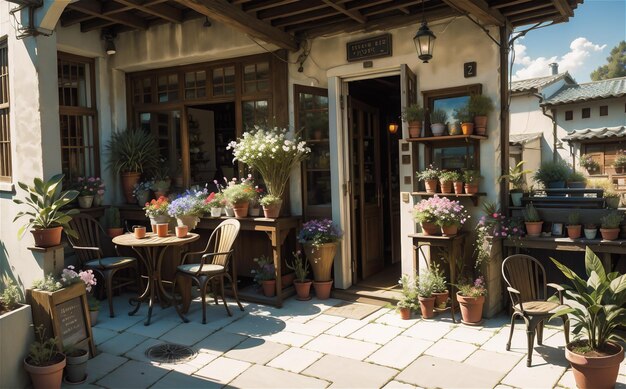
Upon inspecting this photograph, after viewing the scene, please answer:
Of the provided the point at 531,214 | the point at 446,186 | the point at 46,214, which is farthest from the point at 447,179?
the point at 46,214

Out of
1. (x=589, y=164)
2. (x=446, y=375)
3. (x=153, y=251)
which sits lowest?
(x=446, y=375)

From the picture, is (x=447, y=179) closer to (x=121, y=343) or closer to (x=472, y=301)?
(x=472, y=301)

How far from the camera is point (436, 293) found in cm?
529

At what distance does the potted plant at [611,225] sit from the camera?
468 centimetres

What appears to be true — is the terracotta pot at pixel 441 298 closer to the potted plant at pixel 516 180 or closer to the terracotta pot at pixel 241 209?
the potted plant at pixel 516 180

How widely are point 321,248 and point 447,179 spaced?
162cm

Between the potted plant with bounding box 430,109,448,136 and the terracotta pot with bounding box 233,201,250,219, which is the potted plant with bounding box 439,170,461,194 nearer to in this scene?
the potted plant with bounding box 430,109,448,136

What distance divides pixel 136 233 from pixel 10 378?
215 cm

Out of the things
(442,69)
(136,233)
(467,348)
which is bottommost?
(467,348)

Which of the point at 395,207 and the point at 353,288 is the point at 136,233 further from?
the point at 395,207

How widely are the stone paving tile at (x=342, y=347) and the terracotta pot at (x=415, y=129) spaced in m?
2.29

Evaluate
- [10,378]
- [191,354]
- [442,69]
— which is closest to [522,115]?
[442,69]

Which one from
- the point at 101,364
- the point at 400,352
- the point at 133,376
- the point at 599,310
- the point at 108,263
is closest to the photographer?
the point at 599,310

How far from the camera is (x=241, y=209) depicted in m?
6.10
